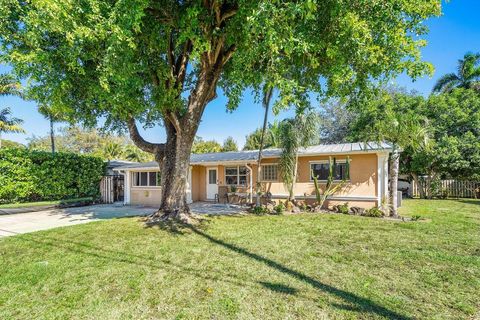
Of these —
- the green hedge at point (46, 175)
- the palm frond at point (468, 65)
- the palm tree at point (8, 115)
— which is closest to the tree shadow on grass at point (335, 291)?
the green hedge at point (46, 175)

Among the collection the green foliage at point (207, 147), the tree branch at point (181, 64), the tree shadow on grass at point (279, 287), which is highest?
the tree branch at point (181, 64)

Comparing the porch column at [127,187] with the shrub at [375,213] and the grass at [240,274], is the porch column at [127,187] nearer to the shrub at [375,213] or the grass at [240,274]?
the grass at [240,274]

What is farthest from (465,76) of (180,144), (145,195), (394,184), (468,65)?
(145,195)

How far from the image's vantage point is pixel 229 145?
35031 mm

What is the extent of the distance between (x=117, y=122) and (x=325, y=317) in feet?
35.4

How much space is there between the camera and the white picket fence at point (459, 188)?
1962 cm

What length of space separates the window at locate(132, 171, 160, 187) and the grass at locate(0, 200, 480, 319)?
29.7 ft

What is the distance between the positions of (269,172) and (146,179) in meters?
8.05

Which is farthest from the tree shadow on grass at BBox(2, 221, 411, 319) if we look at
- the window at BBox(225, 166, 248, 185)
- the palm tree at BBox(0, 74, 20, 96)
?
the palm tree at BBox(0, 74, 20, 96)

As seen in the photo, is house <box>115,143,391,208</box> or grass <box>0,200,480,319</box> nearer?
grass <box>0,200,480,319</box>

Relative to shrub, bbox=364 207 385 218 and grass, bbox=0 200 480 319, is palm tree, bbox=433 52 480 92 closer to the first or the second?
shrub, bbox=364 207 385 218

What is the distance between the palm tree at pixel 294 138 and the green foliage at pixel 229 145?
71.5ft

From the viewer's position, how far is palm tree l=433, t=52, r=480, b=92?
22.6 meters

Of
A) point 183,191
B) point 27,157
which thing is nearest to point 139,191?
point 27,157
